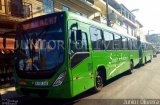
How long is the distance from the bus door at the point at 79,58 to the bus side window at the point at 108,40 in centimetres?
230

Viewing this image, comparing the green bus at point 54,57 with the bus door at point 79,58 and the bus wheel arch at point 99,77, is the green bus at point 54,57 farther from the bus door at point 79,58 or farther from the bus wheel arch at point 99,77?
the bus wheel arch at point 99,77

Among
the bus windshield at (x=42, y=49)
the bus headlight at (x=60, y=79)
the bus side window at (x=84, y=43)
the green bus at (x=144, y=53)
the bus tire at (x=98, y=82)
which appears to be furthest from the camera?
the green bus at (x=144, y=53)

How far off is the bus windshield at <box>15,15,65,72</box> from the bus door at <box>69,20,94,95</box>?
0.40m

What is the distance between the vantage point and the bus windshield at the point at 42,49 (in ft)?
22.5

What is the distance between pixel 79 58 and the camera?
24.6 ft

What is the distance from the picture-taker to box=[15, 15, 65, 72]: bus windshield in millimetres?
6867

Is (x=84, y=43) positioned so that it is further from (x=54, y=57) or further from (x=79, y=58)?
(x=54, y=57)

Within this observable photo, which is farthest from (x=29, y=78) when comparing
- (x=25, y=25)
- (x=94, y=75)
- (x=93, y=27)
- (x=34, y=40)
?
(x=93, y=27)

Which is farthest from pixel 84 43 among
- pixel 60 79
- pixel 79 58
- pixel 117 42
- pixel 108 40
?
pixel 117 42

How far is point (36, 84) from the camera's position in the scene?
279 inches

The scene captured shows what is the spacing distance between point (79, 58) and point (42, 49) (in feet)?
4.23

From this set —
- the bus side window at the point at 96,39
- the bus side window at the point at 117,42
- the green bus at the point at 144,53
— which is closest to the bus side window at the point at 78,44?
the bus side window at the point at 96,39

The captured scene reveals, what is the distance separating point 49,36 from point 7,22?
7729 mm

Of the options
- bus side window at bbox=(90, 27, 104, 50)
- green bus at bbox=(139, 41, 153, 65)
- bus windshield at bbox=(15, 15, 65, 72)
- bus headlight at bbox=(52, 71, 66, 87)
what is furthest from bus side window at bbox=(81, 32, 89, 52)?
green bus at bbox=(139, 41, 153, 65)
